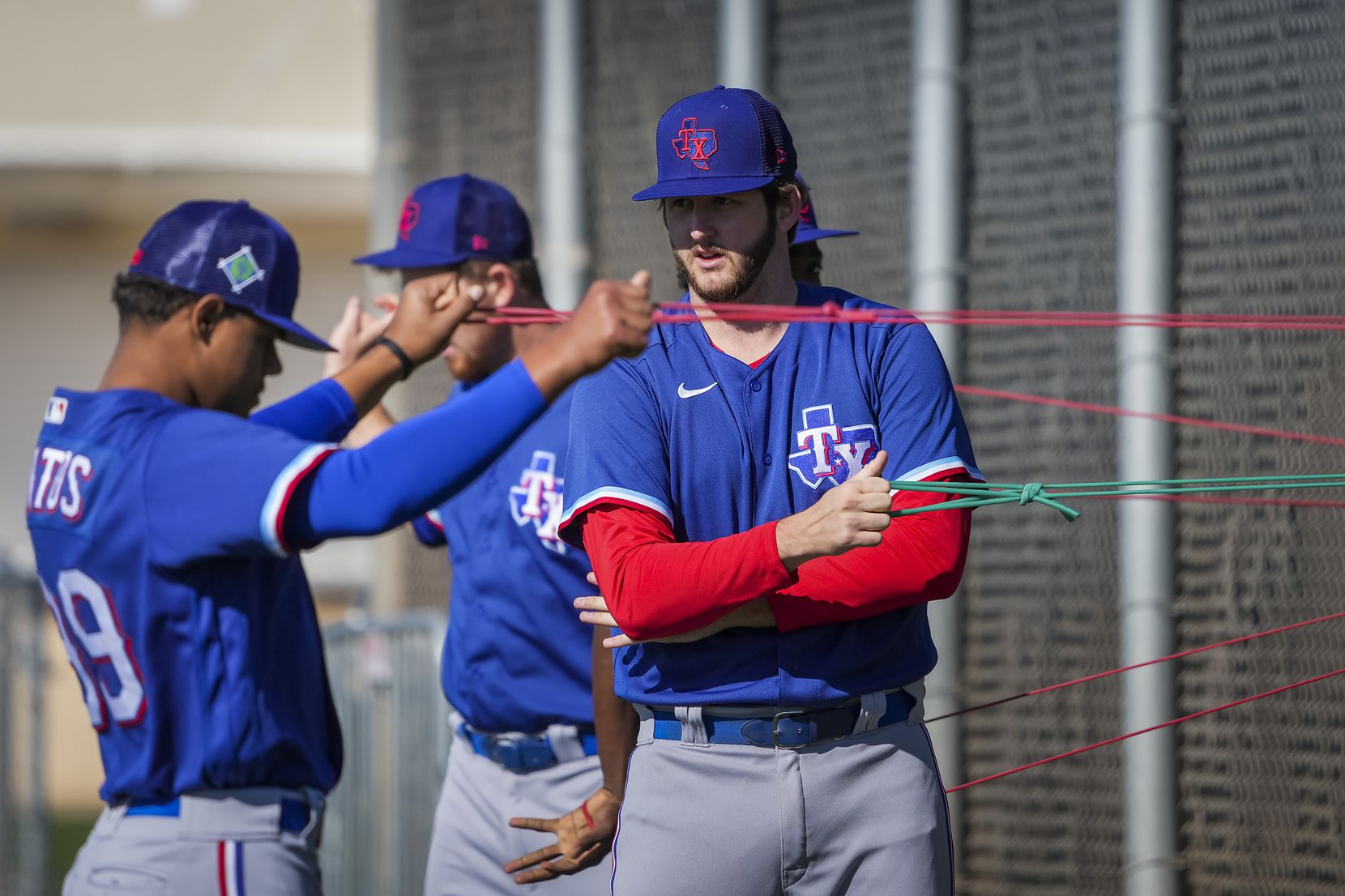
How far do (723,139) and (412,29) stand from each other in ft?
12.9

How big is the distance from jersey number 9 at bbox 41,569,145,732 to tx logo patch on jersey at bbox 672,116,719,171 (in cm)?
130

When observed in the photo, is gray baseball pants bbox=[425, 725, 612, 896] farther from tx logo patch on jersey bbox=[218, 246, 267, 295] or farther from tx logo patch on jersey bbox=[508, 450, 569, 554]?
tx logo patch on jersey bbox=[218, 246, 267, 295]

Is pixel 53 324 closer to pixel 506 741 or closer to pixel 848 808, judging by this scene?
pixel 506 741

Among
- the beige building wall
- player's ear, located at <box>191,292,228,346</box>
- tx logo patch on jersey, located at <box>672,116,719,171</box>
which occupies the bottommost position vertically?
player's ear, located at <box>191,292,228,346</box>

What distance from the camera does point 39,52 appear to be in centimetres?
1078

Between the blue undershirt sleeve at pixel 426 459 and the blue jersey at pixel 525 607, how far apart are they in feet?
3.86

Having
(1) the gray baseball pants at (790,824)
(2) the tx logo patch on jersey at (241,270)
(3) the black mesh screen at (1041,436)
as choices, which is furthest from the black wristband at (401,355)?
(3) the black mesh screen at (1041,436)

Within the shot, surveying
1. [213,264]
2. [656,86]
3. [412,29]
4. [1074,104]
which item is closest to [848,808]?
[213,264]

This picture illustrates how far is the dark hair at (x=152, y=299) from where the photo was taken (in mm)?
2701

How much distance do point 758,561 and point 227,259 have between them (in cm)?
118

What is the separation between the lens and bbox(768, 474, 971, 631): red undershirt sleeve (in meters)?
2.41

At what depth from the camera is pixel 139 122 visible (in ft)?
35.3

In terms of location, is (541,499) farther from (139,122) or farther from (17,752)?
(139,122)

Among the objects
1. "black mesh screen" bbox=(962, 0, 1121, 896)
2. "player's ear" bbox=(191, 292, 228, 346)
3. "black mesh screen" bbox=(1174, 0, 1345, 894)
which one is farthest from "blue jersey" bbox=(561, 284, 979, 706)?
"black mesh screen" bbox=(962, 0, 1121, 896)
